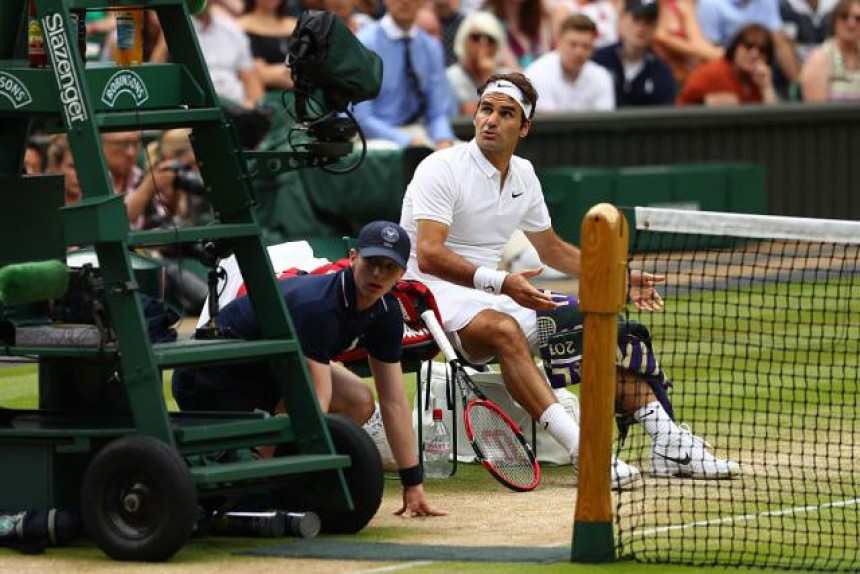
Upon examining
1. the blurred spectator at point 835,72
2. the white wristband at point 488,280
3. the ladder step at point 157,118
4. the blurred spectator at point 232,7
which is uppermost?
the blurred spectator at point 232,7

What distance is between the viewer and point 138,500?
7.64m

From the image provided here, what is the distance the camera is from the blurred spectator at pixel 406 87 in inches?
700

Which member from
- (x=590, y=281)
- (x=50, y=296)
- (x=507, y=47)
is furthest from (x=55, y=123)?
(x=507, y=47)


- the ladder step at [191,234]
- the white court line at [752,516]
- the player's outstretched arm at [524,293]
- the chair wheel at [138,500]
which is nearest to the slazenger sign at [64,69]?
the ladder step at [191,234]

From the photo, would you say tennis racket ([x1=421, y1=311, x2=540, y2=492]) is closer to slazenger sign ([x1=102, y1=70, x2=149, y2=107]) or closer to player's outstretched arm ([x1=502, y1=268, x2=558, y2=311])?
player's outstretched arm ([x1=502, y1=268, x2=558, y2=311])

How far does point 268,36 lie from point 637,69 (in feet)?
13.1

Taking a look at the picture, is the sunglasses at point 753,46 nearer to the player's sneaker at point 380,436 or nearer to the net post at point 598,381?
the player's sneaker at point 380,436

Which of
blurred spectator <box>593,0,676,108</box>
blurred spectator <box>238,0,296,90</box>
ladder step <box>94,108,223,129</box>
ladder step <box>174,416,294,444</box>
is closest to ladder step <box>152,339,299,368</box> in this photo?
ladder step <box>174,416,294,444</box>

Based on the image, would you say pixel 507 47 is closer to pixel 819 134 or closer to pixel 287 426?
pixel 819 134

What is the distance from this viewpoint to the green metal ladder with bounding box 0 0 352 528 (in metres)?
7.82

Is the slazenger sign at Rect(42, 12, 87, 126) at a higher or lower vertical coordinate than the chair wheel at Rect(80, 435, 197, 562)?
higher

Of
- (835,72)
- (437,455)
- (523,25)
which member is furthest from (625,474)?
(835,72)

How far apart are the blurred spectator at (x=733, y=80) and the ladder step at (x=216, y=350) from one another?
530 inches

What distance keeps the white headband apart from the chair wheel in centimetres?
319
